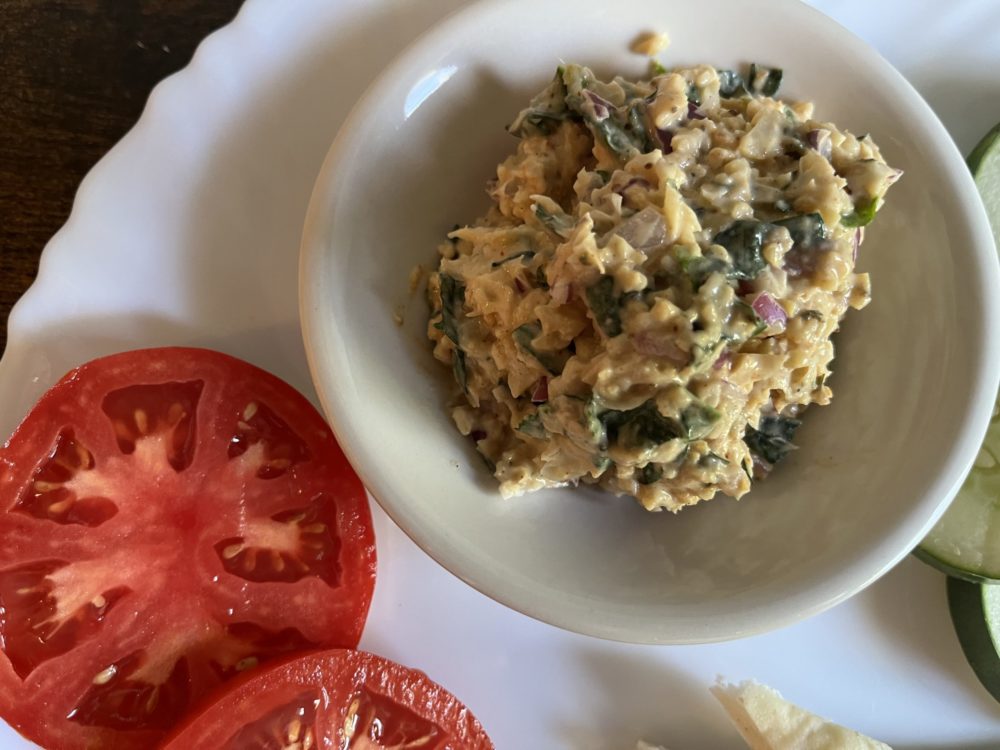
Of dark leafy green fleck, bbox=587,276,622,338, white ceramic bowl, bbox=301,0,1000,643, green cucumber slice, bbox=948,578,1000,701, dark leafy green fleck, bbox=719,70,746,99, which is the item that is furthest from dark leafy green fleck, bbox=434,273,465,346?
green cucumber slice, bbox=948,578,1000,701

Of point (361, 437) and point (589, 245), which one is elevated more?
point (589, 245)

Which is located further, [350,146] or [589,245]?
[350,146]

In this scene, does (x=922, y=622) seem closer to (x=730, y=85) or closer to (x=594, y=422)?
(x=594, y=422)

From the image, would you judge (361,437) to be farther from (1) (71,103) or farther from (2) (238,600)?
(1) (71,103)

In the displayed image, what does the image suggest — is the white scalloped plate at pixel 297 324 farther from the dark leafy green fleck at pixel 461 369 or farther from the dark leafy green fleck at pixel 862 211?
the dark leafy green fleck at pixel 862 211

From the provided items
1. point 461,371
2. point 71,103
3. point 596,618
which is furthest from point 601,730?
point 71,103

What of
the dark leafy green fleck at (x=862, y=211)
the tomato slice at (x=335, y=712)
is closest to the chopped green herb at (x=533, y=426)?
the dark leafy green fleck at (x=862, y=211)
